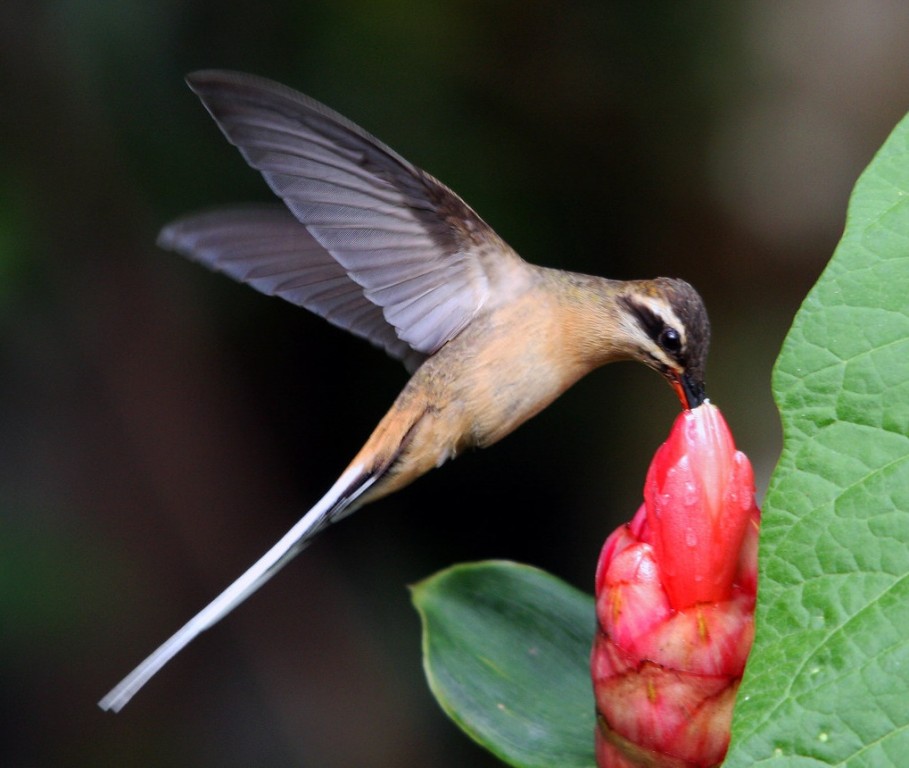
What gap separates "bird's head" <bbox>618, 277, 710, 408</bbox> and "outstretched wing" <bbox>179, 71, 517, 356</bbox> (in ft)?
1.11

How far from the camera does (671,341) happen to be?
182 cm

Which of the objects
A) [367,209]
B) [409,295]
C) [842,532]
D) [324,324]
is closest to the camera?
[842,532]

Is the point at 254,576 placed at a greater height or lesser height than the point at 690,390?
lesser

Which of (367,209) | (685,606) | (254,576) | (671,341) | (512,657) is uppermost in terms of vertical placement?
(367,209)

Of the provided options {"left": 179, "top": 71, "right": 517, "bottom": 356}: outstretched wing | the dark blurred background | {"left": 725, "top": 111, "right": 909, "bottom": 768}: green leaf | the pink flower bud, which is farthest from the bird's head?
the dark blurred background

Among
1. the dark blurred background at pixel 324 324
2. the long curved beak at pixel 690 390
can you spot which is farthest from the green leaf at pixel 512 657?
the dark blurred background at pixel 324 324

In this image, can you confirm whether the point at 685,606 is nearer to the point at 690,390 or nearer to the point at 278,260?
the point at 690,390

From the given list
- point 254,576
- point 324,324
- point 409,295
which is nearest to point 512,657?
point 254,576

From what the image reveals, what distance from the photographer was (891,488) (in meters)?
1.06

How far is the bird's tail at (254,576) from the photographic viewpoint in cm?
164

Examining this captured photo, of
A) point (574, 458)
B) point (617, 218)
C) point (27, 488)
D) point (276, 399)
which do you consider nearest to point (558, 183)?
point (617, 218)

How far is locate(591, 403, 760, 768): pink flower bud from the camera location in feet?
4.04

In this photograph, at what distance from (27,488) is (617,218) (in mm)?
2186

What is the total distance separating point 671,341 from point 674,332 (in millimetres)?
16
